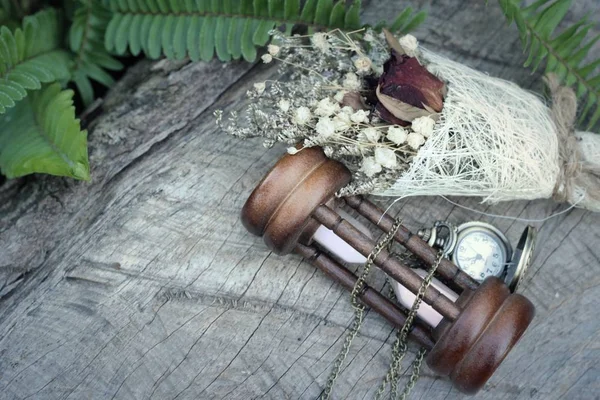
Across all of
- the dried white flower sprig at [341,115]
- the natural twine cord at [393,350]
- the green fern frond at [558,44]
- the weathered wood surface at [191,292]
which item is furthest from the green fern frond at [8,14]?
the green fern frond at [558,44]

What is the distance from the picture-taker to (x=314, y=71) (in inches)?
54.5

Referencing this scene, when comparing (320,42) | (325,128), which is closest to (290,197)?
(325,128)

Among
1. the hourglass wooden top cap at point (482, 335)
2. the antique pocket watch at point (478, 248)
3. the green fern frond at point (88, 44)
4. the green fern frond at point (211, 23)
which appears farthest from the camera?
the green fern frond at point (88, 44)

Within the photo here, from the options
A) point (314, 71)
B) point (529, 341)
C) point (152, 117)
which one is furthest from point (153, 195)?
point (529, 341)

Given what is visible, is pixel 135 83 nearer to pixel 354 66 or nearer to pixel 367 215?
pixel 354 66

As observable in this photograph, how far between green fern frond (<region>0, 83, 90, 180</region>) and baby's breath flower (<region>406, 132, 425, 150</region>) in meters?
0.67

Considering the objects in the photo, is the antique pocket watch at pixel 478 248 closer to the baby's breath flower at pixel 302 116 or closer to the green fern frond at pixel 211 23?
the baby's breath flower at pixel 302 116

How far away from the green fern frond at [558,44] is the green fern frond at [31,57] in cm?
108

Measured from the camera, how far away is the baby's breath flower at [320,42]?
139cm

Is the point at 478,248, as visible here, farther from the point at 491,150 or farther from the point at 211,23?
the point at 211,23

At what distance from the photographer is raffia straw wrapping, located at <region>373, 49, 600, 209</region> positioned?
131 cm

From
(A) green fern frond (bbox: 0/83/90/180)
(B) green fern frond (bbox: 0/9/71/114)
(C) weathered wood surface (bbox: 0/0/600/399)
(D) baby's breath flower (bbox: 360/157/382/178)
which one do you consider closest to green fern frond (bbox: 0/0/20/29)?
(B) green fern frond (bbox: 0/9/71/114)

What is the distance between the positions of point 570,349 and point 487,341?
13.4 inches

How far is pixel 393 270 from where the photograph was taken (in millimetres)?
1221
